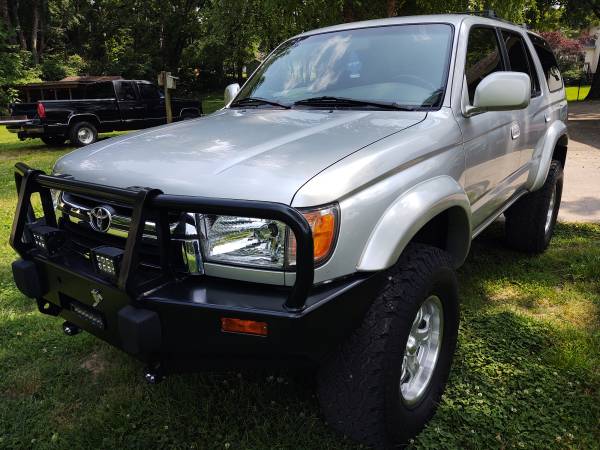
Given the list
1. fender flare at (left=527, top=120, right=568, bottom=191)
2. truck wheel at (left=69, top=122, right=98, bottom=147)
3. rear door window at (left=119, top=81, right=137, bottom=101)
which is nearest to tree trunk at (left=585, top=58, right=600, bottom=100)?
rear door window at (left=119, top=81, right=137, bottom=101)

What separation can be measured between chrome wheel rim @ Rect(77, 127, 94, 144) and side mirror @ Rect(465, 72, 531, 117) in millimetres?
12351

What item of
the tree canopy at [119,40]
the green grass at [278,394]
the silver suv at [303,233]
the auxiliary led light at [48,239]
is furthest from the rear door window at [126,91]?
the auxiliary led light at [48,239]

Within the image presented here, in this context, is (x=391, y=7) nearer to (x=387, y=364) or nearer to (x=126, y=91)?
(x=126, y=91)

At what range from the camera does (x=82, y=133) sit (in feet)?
43.7

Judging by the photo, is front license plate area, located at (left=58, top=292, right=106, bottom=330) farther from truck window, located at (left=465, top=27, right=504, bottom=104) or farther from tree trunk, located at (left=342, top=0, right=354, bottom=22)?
tree trunk, located at (left=342, top=0, right=354, bottom=22)

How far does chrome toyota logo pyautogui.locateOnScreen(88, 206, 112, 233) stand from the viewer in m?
2.09

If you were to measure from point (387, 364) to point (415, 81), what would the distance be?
1.60 m

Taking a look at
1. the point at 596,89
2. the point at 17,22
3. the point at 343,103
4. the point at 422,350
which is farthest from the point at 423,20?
the point at 17,22

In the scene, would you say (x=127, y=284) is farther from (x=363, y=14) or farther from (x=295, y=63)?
(x=363, y=14)

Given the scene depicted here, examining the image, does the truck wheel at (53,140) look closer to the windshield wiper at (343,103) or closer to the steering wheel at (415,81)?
the windshield wiper at (343,103)

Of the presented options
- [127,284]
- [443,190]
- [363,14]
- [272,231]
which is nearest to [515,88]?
[443,190]

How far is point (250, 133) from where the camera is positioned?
250 centimetres

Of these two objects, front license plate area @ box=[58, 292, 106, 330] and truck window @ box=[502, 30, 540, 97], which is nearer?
front license plate area @ box=[58, 292, 106, 330]

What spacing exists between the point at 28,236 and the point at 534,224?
3723mm
